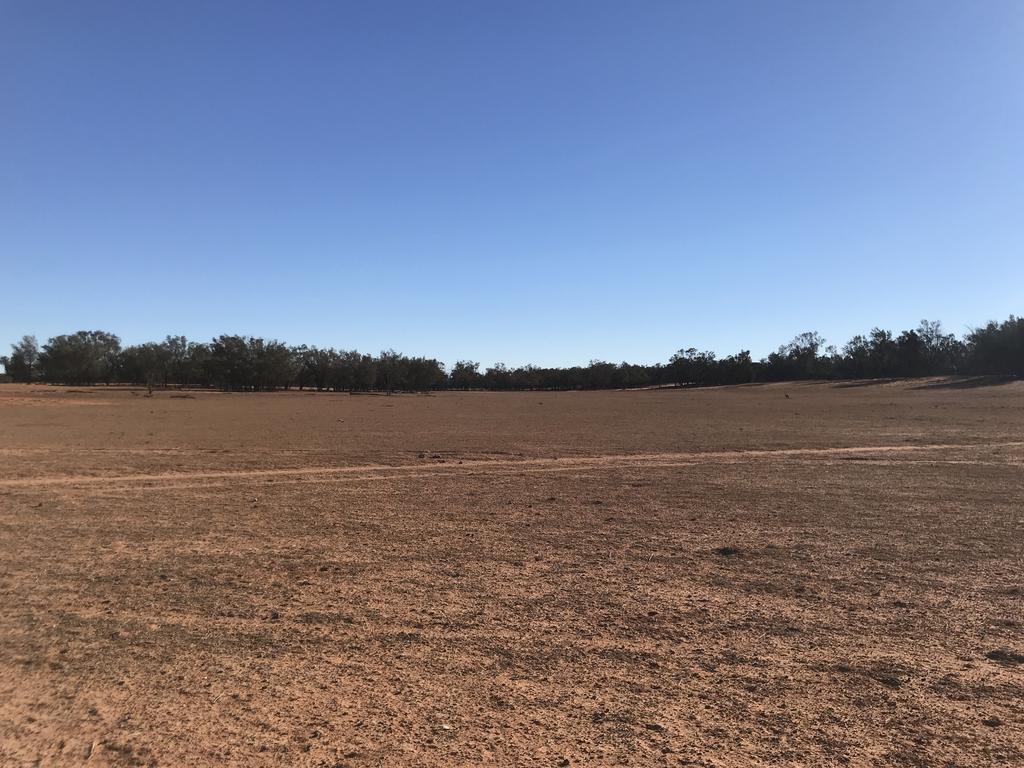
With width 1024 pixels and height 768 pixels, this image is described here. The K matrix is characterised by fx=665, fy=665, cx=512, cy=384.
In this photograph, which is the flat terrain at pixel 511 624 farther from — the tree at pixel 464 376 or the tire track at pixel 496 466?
the tree at pixel 464 376

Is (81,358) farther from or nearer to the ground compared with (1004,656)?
farther from the ground

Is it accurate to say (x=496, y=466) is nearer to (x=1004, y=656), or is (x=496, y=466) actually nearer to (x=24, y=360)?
(x=1004, y=656)

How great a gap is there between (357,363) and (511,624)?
13161 cm

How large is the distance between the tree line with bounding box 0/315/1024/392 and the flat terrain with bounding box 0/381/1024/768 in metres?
108

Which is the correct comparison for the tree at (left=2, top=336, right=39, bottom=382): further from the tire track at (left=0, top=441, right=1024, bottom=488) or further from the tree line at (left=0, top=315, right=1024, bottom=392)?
the tire track at (left=0, top=441, right=1024, bottom=488)

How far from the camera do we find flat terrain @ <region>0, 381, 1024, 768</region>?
164 inches

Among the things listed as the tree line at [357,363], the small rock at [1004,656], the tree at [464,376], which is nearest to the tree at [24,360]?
the tree line at [357,363]

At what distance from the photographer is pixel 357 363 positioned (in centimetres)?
13388

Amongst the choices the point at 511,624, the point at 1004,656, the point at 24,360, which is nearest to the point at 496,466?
the point at 511,624

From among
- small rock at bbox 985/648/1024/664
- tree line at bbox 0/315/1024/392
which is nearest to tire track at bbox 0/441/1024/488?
small rock at bbox 985/648/1024/664

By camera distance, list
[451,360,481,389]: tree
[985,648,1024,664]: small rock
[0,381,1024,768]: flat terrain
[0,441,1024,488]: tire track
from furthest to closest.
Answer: [451,360,481,389]: tree → [0,441,1024,488]: tire track → [985,648,1024,664]: small rock → [0,381,1024,768]: flat terrain

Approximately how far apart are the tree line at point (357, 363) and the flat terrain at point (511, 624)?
107712mm

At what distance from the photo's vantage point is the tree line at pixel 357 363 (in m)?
114

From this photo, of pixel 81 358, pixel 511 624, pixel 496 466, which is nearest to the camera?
pixel 511 624
